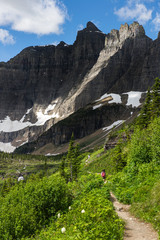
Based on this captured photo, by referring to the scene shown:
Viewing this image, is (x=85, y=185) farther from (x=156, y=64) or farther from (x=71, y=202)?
(x=156, y=64)

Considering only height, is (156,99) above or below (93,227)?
above

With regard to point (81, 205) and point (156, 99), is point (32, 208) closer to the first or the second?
point (81, 205)

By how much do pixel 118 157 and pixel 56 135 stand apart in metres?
165

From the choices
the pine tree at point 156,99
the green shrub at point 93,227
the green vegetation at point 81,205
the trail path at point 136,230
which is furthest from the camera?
the pine tree at point 156,99

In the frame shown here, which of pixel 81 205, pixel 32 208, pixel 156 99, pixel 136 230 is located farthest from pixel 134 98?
pixel 81 205

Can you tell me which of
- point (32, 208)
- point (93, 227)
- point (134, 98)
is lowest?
point (32, 208)


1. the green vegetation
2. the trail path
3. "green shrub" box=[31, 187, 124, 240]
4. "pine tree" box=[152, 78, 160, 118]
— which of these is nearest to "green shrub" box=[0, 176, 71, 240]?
the green vegetation

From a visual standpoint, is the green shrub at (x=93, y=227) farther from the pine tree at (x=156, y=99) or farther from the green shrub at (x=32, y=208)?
the pine tree at (x=156, y=99)

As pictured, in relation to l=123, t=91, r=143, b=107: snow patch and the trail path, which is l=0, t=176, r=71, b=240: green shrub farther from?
l=123, t=91, r=143, b=107: snow patch

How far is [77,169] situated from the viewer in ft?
172

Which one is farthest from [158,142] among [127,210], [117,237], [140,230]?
[117,237]

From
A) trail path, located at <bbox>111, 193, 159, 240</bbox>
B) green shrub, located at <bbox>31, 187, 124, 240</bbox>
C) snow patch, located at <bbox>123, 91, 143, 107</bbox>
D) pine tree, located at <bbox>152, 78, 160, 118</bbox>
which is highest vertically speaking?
snow patch, located at <bbox>123, 91, 143, 107</bbox>

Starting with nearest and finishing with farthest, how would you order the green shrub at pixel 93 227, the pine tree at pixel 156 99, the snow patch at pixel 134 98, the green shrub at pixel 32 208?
the green shrub at pixel 93 227 < the green shrub at pixel 32 208 < the pine tree at pixel 156 99 < the snow patch at pixel 134 98

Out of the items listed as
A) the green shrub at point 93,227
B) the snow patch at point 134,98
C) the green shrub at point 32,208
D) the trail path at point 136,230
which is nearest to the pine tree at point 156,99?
the trail path at point 136,230
